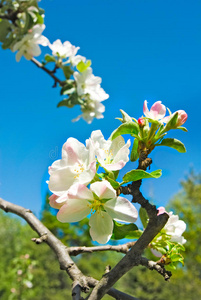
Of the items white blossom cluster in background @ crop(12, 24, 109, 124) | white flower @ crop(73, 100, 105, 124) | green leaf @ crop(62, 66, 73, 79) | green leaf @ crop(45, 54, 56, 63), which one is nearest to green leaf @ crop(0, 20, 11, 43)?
white blossom cluster in background @ crop(12, 24, 109, 124)

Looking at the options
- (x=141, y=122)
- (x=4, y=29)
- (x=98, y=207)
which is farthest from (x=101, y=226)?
(x=4, y=29)

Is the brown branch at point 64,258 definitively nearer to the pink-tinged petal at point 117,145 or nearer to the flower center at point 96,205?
the flower center at point 96,205

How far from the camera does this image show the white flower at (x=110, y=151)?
2.72 feet

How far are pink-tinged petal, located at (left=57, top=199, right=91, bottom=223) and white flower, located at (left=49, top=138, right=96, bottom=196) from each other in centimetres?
4

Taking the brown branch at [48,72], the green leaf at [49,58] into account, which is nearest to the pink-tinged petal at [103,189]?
the brown branch at [48,72]

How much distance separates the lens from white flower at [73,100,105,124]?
2916 mm

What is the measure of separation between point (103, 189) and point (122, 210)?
0.23 ft

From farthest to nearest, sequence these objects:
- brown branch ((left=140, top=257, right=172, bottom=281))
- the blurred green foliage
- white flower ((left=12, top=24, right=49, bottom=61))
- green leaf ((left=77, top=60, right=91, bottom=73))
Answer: the blurred green foliage
green leaf ((left=77, top=60, right=91, bottom=73))
white flower ((left=12, top=24, right=49, bottom=61))
brown branch ((left=140, top=257, right=172, bottom=281))

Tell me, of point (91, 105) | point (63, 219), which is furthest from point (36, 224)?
point (91, 105)

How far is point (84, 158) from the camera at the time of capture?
2.92 feet

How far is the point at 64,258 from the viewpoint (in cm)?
111

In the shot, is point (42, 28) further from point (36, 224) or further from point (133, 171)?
point (133, 171)

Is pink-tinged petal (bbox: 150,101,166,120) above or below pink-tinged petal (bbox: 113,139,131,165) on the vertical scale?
above

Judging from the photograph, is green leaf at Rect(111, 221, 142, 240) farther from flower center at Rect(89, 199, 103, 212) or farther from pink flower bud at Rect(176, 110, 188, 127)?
pink flower bud at Rect(176, 110, 188, 127)
